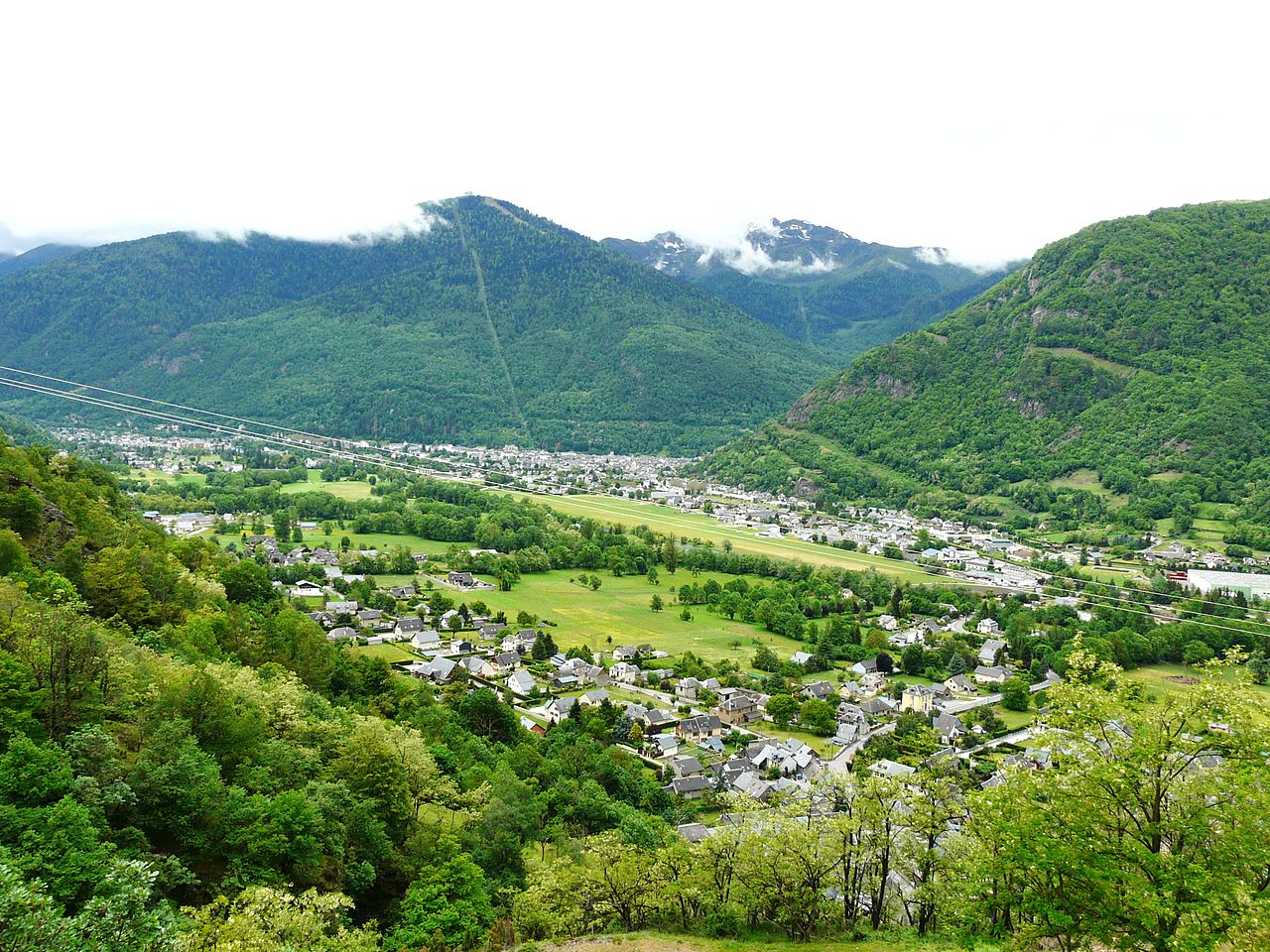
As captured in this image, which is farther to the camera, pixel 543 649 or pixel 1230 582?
pixel 1230 582

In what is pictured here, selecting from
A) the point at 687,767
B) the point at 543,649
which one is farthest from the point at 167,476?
the point at 687,767

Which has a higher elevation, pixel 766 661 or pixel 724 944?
pixel 724 944

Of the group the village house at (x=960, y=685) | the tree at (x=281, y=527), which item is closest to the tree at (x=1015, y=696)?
the village house at (x=960, y=685)

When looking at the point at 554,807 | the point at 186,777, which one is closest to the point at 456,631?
the point at 554,807

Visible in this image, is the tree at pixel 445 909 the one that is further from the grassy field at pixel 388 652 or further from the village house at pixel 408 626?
the village house at pixel 408 626

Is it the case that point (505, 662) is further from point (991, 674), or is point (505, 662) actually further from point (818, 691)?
point (991, 674)
